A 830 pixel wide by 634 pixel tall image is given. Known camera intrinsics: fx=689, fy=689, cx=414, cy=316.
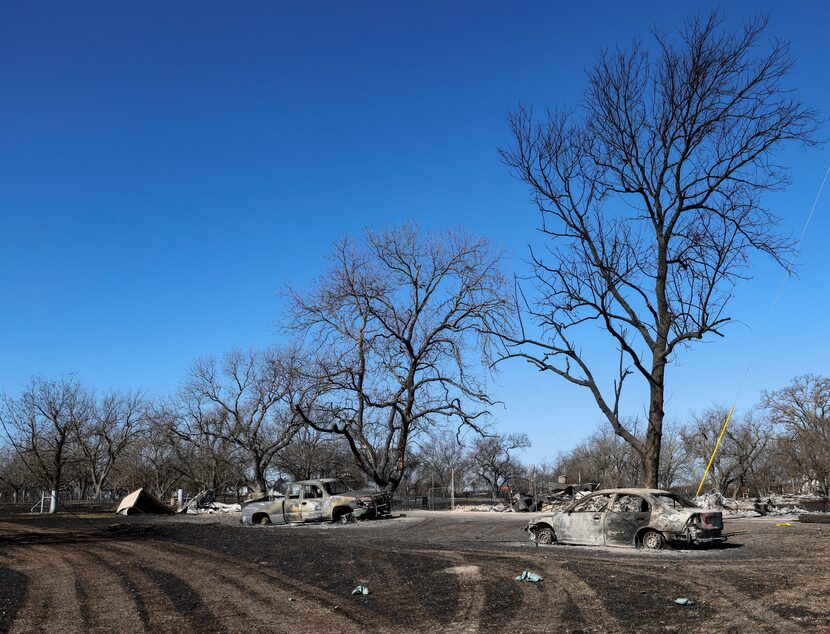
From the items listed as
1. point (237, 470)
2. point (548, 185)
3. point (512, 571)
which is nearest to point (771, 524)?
point (548, 185)

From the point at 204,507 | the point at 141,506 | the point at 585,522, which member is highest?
the point at 585,522

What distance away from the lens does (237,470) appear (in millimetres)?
65250

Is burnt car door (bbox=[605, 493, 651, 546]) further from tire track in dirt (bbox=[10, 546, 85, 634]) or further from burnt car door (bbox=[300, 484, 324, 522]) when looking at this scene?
burnt car door (bbox=[300, 484, 324, 522])

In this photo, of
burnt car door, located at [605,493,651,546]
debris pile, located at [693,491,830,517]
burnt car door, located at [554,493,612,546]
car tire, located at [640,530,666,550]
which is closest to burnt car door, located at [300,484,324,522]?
burnt car door, located at [554,493,612,546]

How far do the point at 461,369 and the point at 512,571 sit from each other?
2434 centimetres

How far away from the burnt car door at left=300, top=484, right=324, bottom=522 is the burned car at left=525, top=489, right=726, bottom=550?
11622 millimetres

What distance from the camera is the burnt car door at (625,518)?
15805mm

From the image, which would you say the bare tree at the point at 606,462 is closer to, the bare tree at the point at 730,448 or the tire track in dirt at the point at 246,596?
the bare tree at the point at 730,448

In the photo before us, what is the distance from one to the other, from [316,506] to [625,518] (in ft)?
47.5

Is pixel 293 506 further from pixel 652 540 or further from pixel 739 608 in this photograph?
pixel 739 608

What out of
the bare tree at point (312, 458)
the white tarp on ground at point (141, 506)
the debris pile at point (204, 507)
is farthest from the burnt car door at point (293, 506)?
the bare tree at point (312, 458)

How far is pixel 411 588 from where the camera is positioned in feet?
32.8

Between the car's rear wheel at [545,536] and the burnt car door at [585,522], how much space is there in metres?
0.24

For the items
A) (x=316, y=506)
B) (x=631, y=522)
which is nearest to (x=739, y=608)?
(x=631, y=522)
